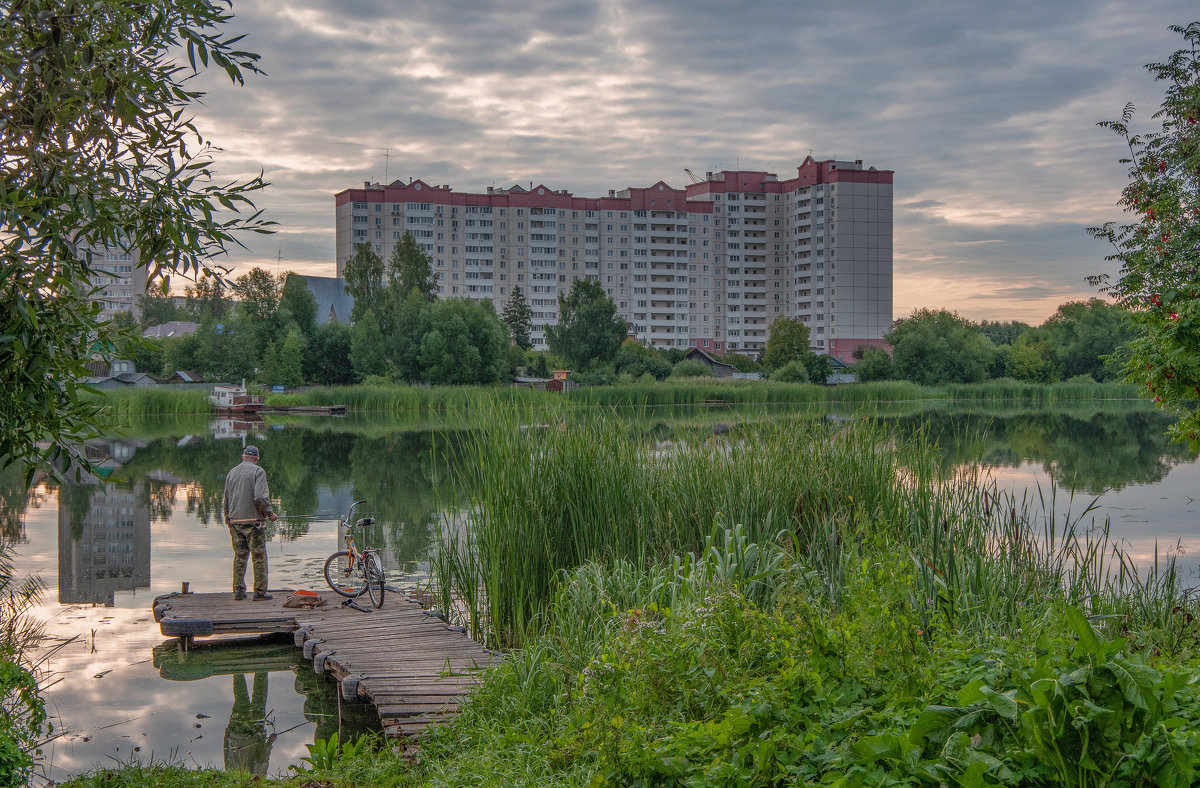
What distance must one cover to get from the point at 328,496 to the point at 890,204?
10421 centimetres

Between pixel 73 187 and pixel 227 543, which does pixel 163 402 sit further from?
pixel 73 187

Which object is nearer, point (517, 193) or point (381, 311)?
point (381, 311)

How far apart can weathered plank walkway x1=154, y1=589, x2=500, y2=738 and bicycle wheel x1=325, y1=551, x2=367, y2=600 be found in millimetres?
163

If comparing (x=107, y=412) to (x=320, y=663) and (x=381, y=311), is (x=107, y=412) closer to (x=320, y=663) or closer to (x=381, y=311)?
(x=320, y=663)

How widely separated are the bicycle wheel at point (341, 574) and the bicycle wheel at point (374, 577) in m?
0.67

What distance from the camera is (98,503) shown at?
21844mm

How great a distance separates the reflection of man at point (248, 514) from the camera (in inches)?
429

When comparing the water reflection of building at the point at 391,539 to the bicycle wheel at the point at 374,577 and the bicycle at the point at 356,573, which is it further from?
the bicycle wheel at the point at 374,577

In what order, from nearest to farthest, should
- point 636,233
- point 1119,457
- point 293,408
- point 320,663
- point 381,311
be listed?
point 320,663
point 1119,457
point 293,408
point 381,311
point 636,233

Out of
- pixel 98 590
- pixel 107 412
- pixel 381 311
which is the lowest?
pixel 98 590

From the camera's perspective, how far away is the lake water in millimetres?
8141

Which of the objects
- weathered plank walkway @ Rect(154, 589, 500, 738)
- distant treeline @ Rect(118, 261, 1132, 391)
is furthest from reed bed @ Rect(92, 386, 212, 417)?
weathered plank walkway @ Rect(154, 589, 500, 738)

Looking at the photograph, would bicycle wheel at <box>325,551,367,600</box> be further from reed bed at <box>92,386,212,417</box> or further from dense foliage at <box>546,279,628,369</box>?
dense foliage at <box>546,279,628,369</box>

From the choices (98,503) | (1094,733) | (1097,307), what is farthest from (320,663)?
(1097,307)
